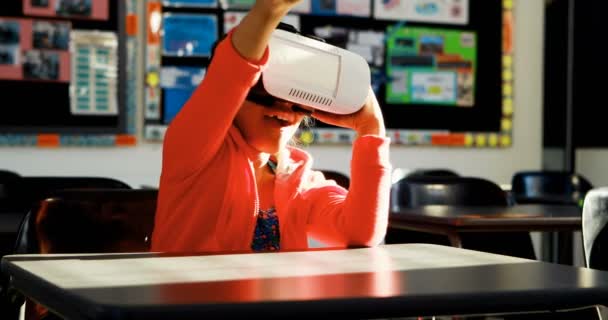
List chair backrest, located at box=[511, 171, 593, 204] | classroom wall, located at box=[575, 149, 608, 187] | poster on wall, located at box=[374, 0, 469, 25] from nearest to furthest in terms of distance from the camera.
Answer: chair backrest, located at box=[511, 171, 593, 204] → poster on wall, located at box=[374, 0, 469, 25] → classroom wall, located at box=[575, 149, 608, 187]

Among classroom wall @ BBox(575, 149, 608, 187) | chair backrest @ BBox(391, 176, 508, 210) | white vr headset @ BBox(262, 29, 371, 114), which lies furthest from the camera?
classroom wall @ BBox(575, 149, 608, 187)

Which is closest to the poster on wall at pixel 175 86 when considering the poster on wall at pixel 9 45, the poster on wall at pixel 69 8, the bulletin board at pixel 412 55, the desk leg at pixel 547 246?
the bulletin board at pixel 412 55

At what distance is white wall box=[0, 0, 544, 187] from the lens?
411 cm

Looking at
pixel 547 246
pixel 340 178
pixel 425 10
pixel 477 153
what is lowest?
pixel 547 246

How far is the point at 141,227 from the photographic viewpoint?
1658mm

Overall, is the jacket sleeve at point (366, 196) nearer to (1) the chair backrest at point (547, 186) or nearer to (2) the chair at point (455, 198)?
(2) the chair at point (455, 198)

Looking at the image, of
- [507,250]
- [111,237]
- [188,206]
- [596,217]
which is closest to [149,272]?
[188,206]

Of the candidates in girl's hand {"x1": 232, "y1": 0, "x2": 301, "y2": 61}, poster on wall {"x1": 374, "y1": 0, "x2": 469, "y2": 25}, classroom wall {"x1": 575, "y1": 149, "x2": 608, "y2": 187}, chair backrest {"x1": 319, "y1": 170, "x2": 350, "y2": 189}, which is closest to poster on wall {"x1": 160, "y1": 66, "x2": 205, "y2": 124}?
poster on wall {"x1": 374, "y1": 0, "x2": 469, "y2": 25}

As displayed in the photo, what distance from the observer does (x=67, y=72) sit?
3996 mm

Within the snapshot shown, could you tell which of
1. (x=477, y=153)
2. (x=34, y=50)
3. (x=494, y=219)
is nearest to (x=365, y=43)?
(x=477, y=153)

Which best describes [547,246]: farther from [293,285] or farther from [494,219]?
[293,285]

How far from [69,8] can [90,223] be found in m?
2.65

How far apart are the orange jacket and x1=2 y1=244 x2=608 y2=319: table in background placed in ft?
0.57

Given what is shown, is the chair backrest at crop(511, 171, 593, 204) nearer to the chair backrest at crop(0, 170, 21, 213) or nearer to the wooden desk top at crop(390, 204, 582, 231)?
the wooden desk top at crop(390, 204, 582, 231)
